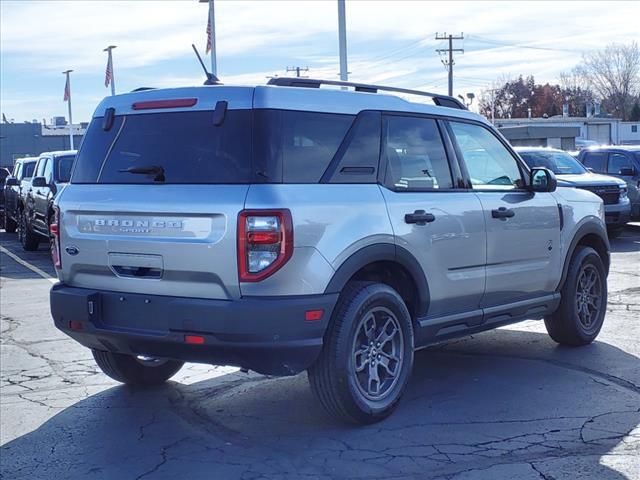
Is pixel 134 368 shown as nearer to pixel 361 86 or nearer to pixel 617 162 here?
pixel 361 86

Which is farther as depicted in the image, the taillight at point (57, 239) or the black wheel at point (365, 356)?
the taillight at point (57, 239)

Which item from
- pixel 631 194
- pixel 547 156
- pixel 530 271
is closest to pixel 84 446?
pixel 530 271

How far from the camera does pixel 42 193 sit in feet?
53.5

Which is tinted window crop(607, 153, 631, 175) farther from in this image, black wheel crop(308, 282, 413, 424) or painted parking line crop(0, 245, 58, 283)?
black wheel crop(308, 282, 413, 424)

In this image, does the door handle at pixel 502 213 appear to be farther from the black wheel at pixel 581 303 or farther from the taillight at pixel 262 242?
the taillight at pixel 262 242

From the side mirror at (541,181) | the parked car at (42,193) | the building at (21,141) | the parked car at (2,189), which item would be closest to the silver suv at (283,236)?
the side mirror at (541,181)

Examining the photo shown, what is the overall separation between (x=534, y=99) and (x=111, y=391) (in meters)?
111

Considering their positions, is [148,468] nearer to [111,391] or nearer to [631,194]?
[111,391]

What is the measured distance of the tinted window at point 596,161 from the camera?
63.6 ft

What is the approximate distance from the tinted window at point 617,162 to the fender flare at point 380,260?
1444cm

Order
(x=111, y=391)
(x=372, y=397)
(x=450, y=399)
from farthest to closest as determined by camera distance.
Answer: (x=111, y=391)
(x=450, y=399)
(x=372, y=397)

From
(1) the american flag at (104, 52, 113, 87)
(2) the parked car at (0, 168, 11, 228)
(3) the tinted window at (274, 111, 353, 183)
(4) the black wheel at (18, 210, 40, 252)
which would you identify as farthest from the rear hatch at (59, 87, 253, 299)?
(1) the american flag at (104, 52, 113, 87)

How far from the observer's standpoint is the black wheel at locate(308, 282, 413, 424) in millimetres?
5255

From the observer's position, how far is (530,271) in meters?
6.89
